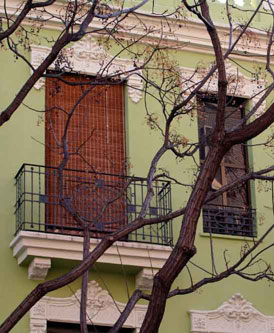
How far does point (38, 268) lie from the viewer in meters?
15.3

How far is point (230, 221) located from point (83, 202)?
2.50 meters

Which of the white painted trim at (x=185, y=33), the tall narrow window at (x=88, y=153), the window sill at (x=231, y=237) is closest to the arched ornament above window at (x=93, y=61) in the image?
the tall narrow window at (x=88, y=153)

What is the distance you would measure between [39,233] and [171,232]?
7.35 feet

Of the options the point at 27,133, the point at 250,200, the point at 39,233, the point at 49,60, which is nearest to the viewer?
the point at 49,60

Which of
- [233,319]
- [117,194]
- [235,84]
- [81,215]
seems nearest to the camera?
[81,215]

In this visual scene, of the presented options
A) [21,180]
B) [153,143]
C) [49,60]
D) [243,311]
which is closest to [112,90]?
[153,143]

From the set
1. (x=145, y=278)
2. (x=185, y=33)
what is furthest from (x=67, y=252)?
(x=185, y=33)

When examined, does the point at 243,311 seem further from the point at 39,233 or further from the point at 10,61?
the point at 10,61

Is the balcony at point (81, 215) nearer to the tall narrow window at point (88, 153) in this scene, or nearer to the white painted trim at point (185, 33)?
the tall narrow window at point (88, 153)

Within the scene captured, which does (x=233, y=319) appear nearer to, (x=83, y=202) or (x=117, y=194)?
(x=117, y=194)

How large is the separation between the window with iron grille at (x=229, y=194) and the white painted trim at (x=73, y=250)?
1261mm

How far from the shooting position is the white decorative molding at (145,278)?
15.9m

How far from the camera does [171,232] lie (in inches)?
649

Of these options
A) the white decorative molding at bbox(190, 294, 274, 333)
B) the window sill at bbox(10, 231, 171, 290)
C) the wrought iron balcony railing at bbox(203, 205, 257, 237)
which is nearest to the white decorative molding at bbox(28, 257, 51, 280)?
the window sill at bbox(10, 231, 171, 290)
